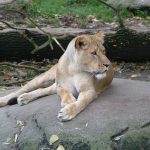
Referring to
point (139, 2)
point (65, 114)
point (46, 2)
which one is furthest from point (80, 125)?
point (46, 2)

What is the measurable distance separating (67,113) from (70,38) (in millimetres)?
4207

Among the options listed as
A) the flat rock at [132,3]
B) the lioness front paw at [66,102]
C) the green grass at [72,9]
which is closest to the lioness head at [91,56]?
the lioness front paw at [66,102]

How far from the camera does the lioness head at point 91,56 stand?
20.3 ft

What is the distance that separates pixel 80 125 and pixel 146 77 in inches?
156

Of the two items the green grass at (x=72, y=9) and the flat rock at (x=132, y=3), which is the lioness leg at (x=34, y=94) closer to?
the green grass at (x=72, y=9)

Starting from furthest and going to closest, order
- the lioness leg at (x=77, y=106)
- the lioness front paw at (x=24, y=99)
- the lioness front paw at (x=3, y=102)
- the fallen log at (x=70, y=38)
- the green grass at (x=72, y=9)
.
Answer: the green grass at (x=72, y=9), the fallen log at (x=70, y=38), the lioness front paw at (x=3, y=102), the lioness front paw at (x=24, y=99), the lioness leg at (x=77, y=106)

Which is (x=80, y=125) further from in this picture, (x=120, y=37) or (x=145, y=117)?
(x=120, y=37)

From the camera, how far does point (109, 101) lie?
6.35 meters

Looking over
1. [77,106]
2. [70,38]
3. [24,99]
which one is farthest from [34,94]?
[70,38]

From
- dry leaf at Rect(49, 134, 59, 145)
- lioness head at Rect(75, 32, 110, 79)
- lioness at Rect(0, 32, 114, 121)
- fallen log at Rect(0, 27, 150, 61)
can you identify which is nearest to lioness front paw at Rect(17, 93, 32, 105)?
lioness at Rect(0, 32, 114, 121)

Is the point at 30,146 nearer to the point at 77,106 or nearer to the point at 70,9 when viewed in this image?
the point at 77,106

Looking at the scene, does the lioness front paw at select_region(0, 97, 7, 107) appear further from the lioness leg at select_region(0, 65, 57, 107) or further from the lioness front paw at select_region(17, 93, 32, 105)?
the lioness front paw at select_region(17, 93, 32, 105)

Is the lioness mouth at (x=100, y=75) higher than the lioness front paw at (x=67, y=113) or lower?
higher

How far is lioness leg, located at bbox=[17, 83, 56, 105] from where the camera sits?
667cm
